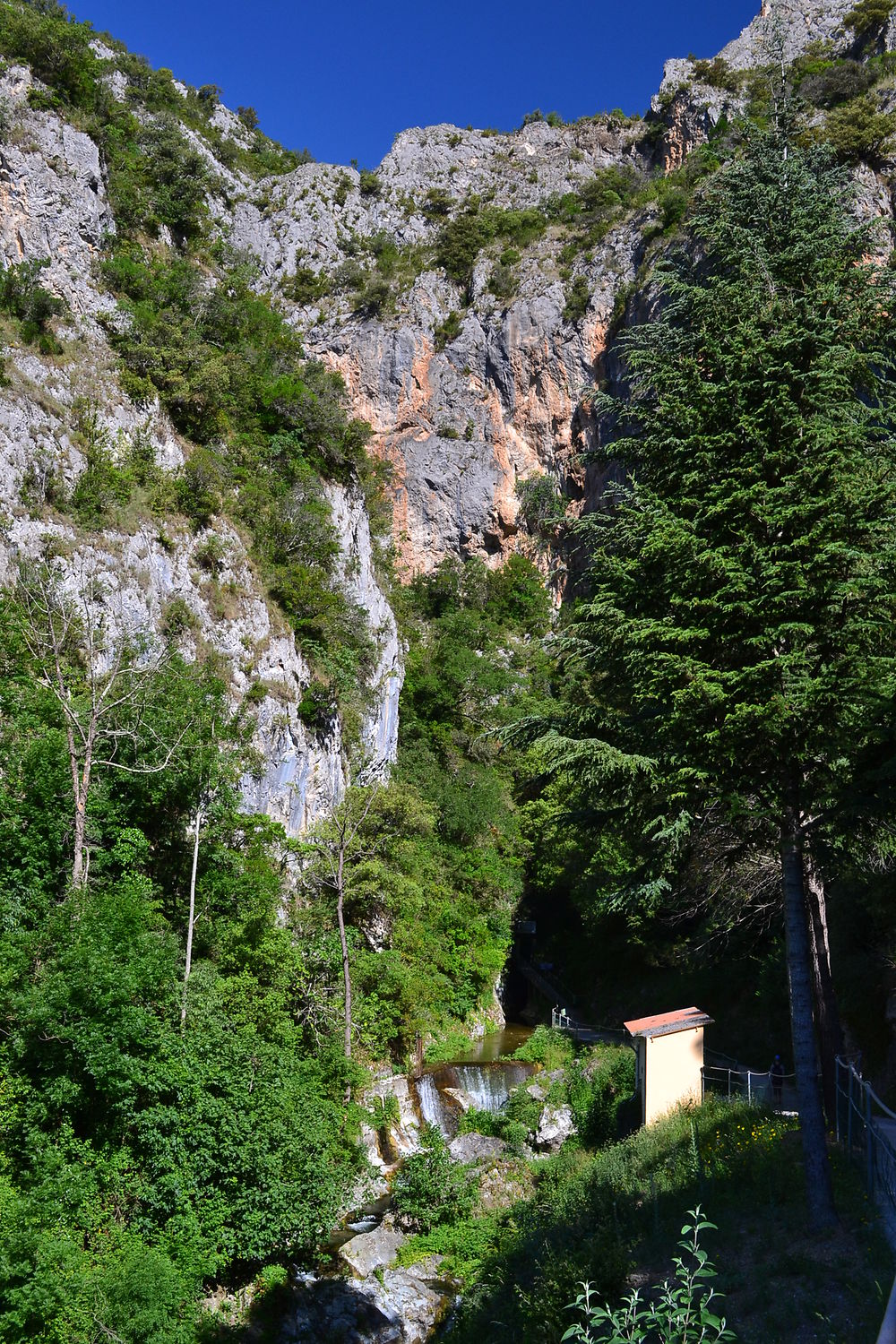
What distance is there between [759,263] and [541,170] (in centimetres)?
4985

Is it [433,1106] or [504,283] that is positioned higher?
[504,283]

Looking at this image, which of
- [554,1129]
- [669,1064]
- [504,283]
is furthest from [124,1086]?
[504,283]

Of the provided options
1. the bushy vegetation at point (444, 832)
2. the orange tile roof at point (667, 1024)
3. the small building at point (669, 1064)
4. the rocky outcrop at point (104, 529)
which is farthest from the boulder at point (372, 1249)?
the rocky outcrop at point (104, 529)

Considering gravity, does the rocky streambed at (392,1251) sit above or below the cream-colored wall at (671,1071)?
below

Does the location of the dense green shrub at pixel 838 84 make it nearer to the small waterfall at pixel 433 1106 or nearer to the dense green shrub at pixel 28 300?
the dense green shrub at pixel 28 300

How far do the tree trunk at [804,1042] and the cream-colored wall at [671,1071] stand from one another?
17.4 feet

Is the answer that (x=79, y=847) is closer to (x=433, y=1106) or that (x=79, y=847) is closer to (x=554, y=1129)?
(x=433, y=1106)

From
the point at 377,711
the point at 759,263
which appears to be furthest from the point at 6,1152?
the point at 377,711

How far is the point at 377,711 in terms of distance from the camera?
27.0 metres

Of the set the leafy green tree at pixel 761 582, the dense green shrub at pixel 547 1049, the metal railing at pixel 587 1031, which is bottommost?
the dense green shrub at pixel 547 1049

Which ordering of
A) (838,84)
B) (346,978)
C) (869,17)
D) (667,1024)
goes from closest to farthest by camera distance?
(667,1024), (346,978), (838,84), (869,17)

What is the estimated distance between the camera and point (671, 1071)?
13.2 m

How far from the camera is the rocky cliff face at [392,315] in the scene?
803 inches

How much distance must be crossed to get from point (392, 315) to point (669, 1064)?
1668 inches
